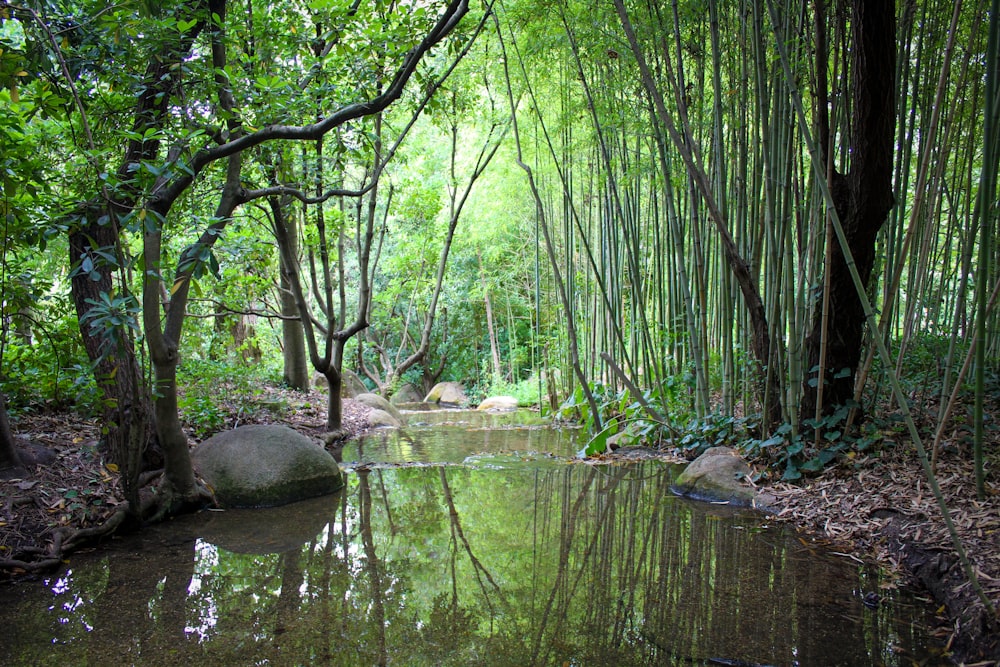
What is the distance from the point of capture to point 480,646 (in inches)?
58.1

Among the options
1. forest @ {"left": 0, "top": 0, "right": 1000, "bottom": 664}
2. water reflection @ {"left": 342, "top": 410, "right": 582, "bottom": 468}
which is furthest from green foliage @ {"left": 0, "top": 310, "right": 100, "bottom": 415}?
water reflection @ {"left": 342, "top": 410, "right": 582, "bottom": 468}

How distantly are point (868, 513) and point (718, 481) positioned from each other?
2.39 ft

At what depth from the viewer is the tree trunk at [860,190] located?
2299 mm

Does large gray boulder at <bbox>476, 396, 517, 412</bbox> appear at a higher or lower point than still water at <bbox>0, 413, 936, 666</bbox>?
lower

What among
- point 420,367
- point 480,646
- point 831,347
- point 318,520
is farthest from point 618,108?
point 420,367

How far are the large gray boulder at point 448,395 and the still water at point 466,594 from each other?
32.8 ft

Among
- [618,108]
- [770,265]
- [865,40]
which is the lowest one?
[770,265]

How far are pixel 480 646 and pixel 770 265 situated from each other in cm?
205

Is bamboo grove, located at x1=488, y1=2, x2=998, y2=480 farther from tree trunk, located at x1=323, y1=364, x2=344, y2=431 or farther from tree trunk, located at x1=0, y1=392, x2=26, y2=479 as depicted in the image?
tree trunk, located at x1=0, y1=392, x2=26, y2=479

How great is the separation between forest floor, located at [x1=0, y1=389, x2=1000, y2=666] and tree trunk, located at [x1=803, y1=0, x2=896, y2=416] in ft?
1.14

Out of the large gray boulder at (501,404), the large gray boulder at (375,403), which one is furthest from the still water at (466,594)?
the large gray boulder at (501,404)

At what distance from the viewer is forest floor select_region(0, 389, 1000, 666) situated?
1550 mm

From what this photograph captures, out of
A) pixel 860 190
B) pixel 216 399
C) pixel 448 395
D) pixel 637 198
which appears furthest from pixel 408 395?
pixel 860 190

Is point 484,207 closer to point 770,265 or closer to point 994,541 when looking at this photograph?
point 770,265
